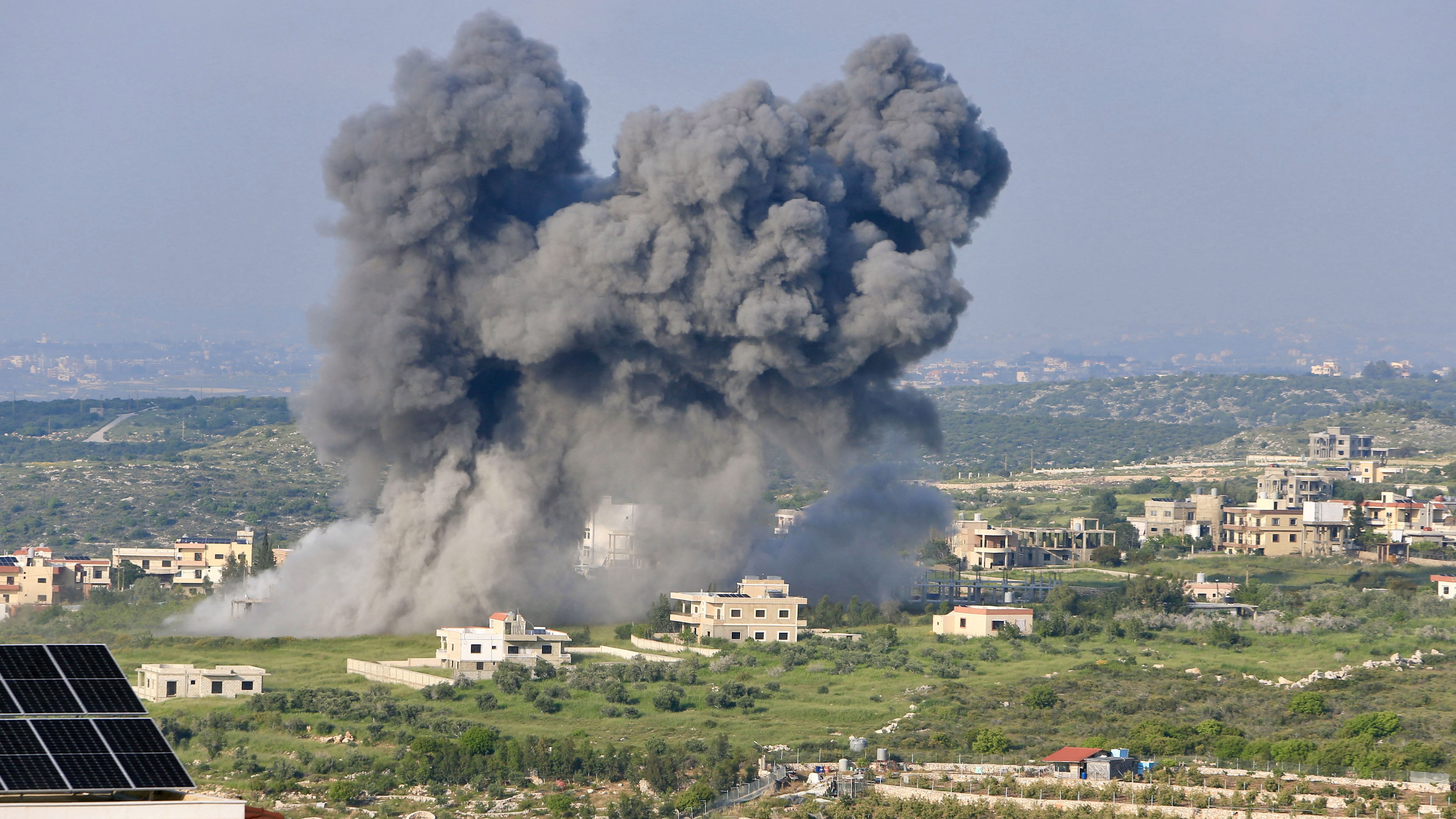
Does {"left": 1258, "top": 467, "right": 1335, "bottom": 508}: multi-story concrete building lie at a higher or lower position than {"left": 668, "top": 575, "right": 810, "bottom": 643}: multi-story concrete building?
higher

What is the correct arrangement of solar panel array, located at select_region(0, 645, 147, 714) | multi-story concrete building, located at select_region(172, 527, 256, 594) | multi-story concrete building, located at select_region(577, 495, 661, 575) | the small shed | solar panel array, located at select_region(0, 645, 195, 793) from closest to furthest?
1. solar panel array, located at select_region(0, 645, 195, 793)
2. solar panel array, located at select_region(0, 645, 147, 714)
3. the small shed
4. multi-story concrete building, located at select_region(577, 495, 661, 575)
5. multi-story concrete building, located at select_region(172, 527, 256, 594)

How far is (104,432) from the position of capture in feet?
536

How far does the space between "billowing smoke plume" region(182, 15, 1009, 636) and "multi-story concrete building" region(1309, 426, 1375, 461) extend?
82.4 m

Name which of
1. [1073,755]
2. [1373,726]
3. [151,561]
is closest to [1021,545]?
[151,561]

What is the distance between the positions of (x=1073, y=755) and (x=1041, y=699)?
22.2 ft

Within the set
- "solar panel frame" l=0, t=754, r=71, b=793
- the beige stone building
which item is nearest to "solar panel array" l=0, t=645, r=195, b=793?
"solar panel frame" l=0, t=754, r=71, b=793

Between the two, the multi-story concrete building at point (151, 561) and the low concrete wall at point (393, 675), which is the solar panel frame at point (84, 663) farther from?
the multi-story concrete building at point (151, 561)

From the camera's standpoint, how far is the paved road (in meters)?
154

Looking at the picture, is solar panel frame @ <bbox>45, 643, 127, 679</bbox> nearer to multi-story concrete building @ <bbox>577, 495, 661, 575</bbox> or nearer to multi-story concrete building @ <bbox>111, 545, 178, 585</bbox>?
multi-story concrete building @ <bbox>577, 495, 661, 575</bbox>

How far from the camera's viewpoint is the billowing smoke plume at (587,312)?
6012 cm

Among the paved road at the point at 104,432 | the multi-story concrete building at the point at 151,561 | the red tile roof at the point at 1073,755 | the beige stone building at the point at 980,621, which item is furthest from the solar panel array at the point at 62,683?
the paved road at the point at 104,432

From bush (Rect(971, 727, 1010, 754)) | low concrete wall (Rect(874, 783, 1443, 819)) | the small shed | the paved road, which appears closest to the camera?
low concrete wall (Rect(874, 783, 1443, 819))

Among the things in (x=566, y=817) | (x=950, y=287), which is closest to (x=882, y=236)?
(x=950, y=287)

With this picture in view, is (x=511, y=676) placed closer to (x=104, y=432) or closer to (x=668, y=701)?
(x=668, y=701)
